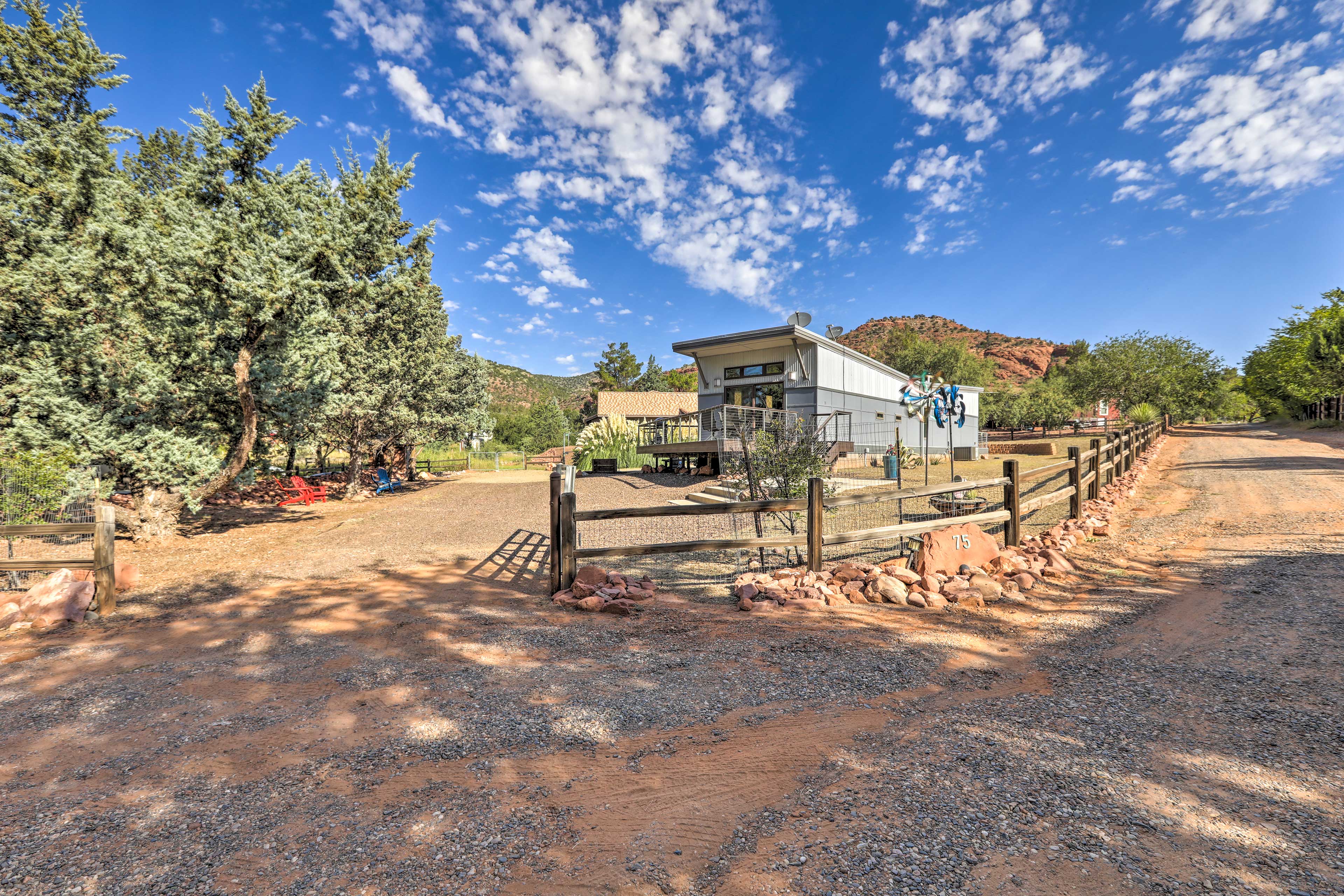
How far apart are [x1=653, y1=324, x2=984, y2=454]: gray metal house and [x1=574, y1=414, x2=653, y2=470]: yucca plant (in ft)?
18.0

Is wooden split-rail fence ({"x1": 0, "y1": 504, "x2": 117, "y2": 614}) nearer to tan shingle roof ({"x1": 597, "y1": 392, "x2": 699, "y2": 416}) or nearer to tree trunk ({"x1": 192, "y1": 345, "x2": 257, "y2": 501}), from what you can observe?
tree trunk ({"x1": 192, "y1": 345, "x2": 257, "y2": 501})

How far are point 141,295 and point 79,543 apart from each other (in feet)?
15.6

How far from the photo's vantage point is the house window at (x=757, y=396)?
20.1 meters

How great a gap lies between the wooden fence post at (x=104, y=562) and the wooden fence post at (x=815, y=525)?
8405 millimetres

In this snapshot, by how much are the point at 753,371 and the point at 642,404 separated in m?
26.2

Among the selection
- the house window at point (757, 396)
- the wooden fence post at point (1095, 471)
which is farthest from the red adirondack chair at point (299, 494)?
the wooden fence post at point (1095, 471)

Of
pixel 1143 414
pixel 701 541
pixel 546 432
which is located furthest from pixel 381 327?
pixel 1143 414

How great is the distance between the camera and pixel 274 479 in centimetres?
1784

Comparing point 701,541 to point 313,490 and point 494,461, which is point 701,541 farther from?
point 494,461

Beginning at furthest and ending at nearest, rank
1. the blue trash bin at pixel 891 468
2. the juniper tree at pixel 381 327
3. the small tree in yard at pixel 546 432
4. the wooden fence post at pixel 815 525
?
the small tree in yard at pixel 546 432 < the blue trash bin at pixel 891 468 < the juniper tree at pixel 381 327 < the wooden fence post at pixel 815 525

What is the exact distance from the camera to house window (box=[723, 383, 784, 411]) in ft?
66.1

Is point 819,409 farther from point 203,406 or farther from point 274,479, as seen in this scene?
point 274,479

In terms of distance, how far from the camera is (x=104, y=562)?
615 cm

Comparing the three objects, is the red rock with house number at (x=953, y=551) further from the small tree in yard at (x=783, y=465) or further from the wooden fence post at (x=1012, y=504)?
the small tree in yard at (x=783, y=465)
